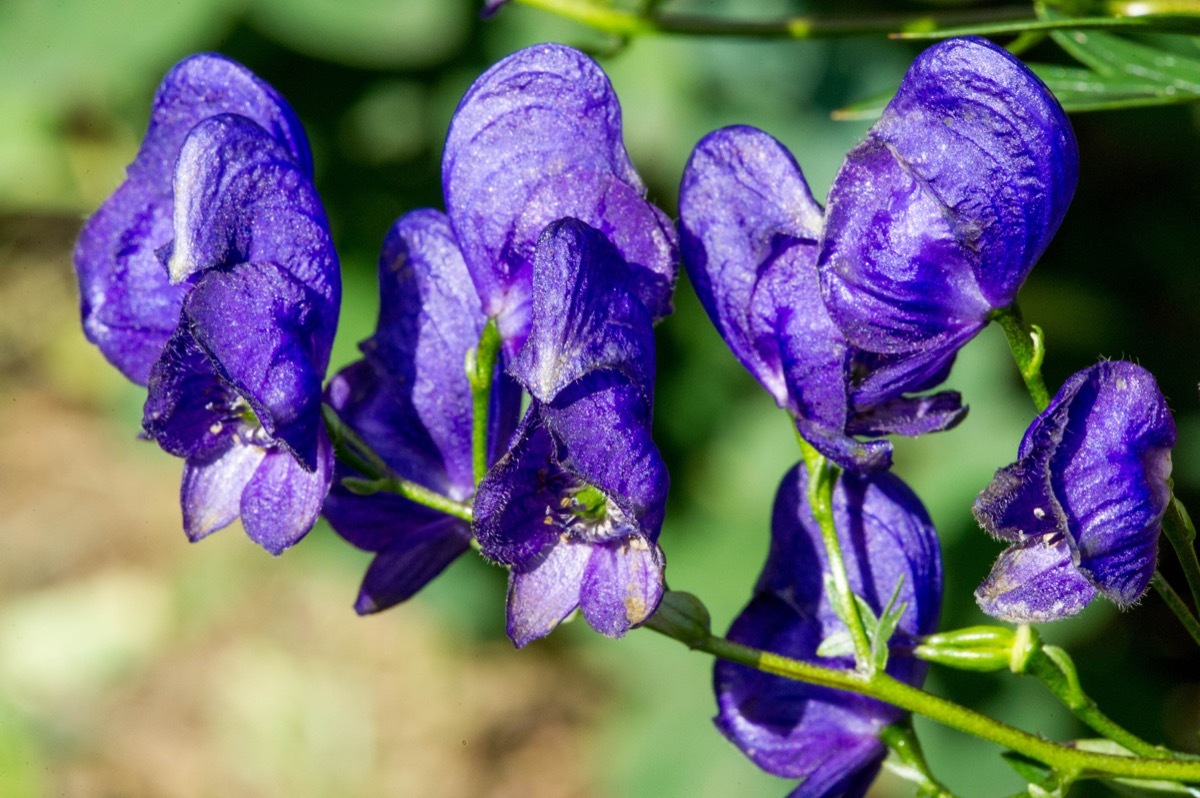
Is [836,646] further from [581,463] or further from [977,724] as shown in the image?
[581,463]

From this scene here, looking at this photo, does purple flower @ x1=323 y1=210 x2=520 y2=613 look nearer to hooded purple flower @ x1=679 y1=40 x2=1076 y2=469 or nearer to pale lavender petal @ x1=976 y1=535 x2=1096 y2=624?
hooded purple flower @ x1=679 y1=40 x2=1076 y2=469

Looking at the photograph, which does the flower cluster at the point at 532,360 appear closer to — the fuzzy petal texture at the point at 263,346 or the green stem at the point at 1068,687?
the fuzzy petal texture at the point at 263,346

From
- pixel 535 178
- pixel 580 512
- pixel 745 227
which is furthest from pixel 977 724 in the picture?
pixel 535 178

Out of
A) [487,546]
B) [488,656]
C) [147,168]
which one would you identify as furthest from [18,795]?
[487,546]

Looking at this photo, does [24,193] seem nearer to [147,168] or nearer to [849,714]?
[147,168]


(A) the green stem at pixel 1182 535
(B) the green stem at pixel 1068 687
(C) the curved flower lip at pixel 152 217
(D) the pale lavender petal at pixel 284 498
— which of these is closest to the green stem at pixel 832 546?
(B) the green stem at pixel 1068 687

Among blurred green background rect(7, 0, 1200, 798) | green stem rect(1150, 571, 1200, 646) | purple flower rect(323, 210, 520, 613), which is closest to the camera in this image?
green stem rect(1150, 571, 1200, 646)

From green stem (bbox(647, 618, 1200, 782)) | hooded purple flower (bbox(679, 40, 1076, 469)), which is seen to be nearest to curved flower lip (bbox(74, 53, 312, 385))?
hooded purple flower (bbox(679, 40, 1076, 469))
